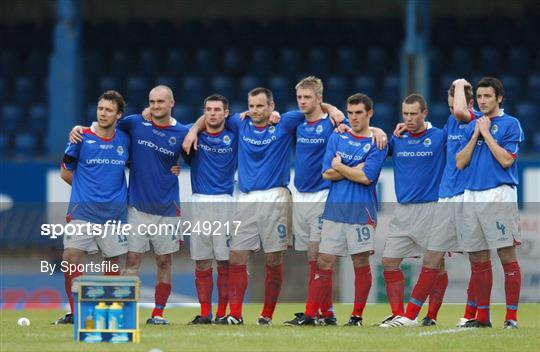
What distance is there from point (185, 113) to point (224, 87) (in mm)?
1133

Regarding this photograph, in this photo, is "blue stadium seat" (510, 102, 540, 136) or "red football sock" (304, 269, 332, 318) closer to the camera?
"red football sock" (304, 269, 332, 318)

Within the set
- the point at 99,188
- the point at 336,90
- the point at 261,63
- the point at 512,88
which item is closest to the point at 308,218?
the point at 99,188

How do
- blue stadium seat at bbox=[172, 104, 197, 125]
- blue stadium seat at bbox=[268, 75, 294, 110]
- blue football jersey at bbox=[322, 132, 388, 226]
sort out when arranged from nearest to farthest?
blue football jersey at bbox=[322, 132, 388, 226] → blue stadium seat at bbox=[172, 104, 197, 125] → blue stadium seat at bbox=[268, 75, 294, 110]

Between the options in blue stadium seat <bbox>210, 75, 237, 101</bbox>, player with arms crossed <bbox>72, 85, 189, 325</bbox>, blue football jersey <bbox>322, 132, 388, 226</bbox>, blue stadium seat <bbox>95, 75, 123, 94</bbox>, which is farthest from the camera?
blue stadium seat <bbox>95, 75, 123, 94</bbox>

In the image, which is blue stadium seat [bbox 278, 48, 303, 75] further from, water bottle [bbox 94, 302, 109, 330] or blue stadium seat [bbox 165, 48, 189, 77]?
water bottle [bbox 94, 302, 109, 330]

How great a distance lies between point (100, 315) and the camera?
29.0 ft

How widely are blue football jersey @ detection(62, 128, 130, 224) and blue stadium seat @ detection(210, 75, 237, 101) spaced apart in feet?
36.0

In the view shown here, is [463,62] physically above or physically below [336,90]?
above

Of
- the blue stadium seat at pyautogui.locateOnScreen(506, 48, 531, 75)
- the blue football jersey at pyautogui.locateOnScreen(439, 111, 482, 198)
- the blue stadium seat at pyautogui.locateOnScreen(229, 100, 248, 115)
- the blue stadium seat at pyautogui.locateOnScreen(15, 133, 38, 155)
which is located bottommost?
the blue football jersey at pyautogui.locateOnScreen(439, 111, 482, 198)

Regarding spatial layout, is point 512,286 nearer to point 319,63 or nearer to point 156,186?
point 156,186

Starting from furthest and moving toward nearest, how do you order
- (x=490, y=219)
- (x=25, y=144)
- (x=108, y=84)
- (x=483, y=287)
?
(x=108, y=84)
(x=25, y=144)
(x=483, y=287)
(x=490, y=219)

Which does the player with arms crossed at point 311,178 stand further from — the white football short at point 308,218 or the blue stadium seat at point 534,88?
the blue stadium seat at point 534,88

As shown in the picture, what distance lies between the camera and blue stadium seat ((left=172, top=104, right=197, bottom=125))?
68.9 feet

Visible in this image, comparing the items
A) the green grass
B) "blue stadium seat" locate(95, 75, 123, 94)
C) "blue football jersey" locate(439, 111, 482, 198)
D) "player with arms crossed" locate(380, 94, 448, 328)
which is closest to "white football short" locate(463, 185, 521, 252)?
"blue football jersey" locate(439, 111, 482, 198)
